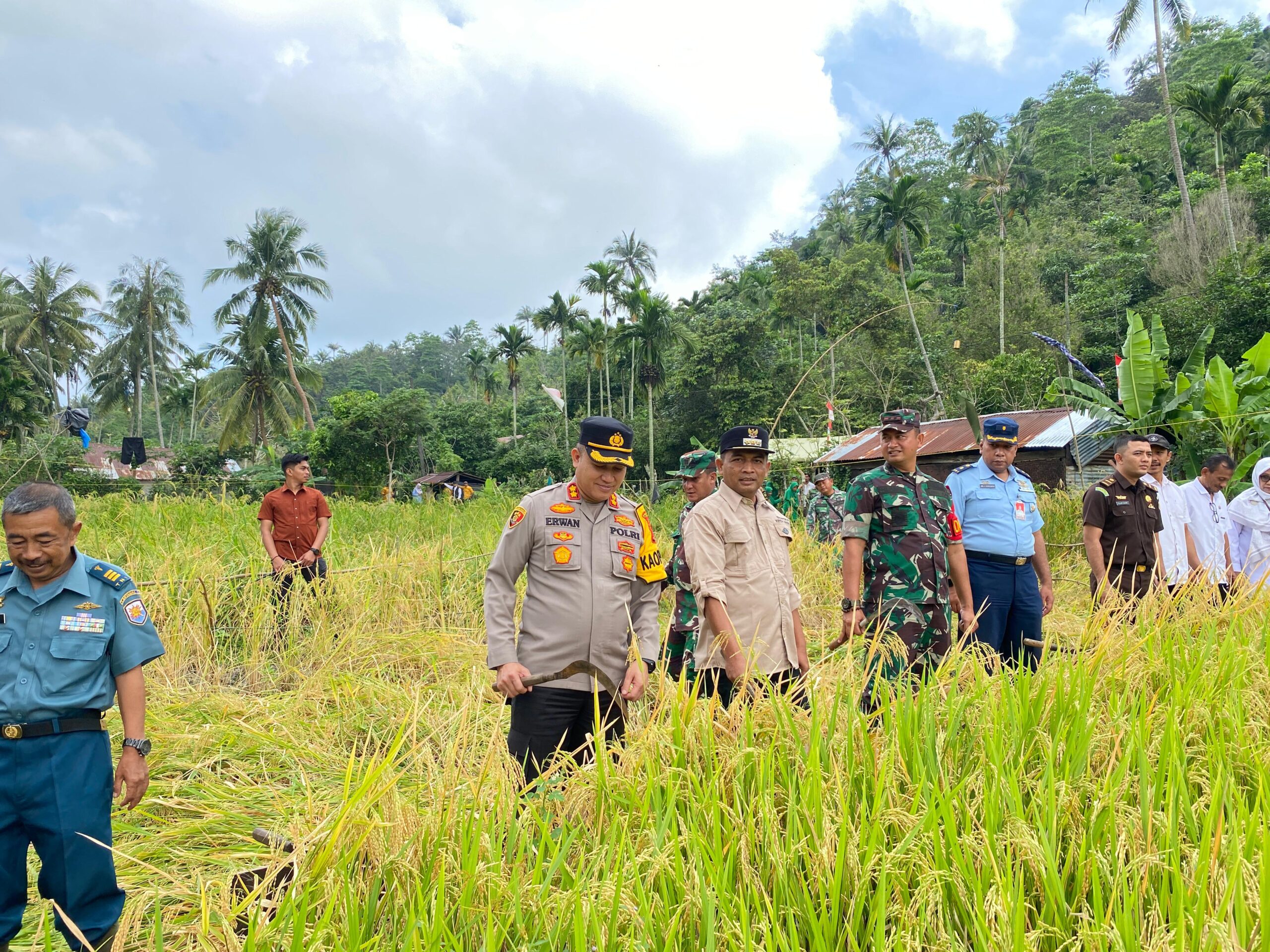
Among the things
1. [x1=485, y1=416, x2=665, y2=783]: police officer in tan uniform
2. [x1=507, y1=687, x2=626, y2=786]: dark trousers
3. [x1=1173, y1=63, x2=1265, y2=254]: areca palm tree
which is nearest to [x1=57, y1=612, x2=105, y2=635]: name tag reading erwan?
[x1=485, y1=416, x2=665, y2=783]: police officer in tan uniform

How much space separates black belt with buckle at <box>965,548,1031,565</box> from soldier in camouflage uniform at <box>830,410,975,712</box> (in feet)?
1.75

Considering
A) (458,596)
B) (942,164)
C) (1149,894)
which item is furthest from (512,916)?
(942,164)

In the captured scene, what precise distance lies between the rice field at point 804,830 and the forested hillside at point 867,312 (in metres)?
13.8

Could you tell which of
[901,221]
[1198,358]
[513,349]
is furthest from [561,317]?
[1198,358]

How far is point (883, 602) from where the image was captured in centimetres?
349

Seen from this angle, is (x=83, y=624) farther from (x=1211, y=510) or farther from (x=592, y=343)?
(x=592, y=343)

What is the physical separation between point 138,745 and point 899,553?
9.35 ft

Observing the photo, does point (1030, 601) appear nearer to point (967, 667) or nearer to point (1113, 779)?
point (967, 667)

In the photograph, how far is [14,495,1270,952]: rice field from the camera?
1.48 meters

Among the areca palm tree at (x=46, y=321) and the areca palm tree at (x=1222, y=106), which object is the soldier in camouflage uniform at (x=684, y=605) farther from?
the areca palm tree at (x=46, y=321)

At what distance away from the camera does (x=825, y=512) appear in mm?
8867

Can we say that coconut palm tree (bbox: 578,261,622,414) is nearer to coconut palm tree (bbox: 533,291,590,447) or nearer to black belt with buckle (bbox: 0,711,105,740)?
coconut palm tree (bbox: 533,291,590,447)

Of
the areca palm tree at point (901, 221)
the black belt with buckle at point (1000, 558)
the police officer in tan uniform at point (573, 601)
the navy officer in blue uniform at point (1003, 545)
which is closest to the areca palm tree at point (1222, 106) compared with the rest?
the areca palm tree at point (901, 221)

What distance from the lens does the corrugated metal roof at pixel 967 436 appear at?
15984mm
